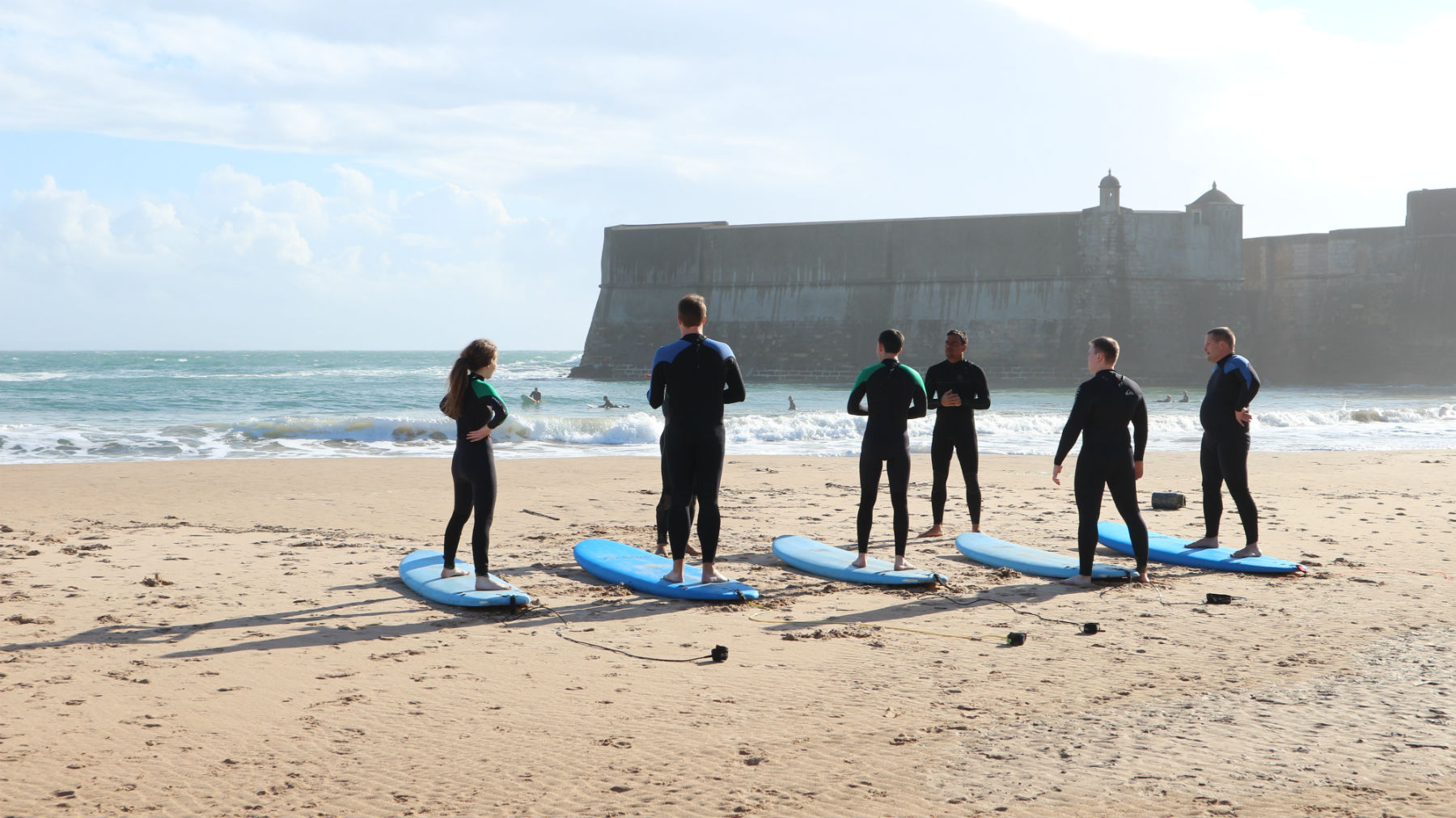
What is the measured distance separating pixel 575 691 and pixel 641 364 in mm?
40218

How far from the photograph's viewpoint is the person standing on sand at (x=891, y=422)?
600 centimetres

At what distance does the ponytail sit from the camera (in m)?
5.40


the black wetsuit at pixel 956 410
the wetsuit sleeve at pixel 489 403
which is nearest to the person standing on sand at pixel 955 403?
the black wetsuit at pixel 956 410

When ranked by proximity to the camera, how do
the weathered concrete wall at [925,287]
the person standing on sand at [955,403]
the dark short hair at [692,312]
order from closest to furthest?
the dark short hair at [692,312] < the person standing on sand at [955,403] < the weathered concrete wall at [925,287]

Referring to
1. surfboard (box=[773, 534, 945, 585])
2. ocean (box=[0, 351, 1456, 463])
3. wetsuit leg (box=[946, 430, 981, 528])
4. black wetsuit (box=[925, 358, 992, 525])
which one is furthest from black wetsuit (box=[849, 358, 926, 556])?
ocean (box=[0, 351, 1456, 463])

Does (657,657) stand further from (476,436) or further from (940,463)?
(940,463)

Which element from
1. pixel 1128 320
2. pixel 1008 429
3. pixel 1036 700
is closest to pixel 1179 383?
pixel 1128 320

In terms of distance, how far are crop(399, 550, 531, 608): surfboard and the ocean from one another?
9.04m

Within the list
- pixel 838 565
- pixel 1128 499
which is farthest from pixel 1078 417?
pixel 838 565

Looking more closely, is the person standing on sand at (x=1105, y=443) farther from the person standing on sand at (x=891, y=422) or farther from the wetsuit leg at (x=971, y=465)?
the wetsuit leg at (x=971, y=465)

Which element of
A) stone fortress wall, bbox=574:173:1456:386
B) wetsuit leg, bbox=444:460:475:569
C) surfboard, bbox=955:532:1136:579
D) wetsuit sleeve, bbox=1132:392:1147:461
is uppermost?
stone fortress wall, bbox=574:173:1456:386

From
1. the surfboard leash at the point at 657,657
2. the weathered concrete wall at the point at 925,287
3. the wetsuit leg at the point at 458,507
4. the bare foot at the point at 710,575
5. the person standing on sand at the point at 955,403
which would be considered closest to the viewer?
the surfboard leash at the point at 657,657

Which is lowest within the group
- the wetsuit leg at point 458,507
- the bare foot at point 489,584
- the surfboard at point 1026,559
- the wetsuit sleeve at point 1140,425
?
the surfboard at point 1026,559

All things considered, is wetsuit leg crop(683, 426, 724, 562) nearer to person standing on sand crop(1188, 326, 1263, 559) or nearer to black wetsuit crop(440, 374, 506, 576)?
black wetsuit crop(440, 374, 506, 576)
